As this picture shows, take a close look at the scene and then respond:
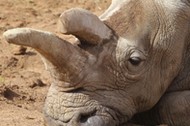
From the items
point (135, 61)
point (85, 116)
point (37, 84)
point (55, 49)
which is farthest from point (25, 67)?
point (55, 49)

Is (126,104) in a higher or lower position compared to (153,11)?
lower

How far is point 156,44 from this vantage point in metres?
6.41

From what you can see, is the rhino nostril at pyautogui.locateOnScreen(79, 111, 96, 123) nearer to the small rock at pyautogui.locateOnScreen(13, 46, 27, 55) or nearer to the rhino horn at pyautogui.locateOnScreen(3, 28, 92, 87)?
the rhino horn at pyautogui.locateOnScreen(3, 28, 92, 87)

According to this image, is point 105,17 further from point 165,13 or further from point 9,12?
point 9,12

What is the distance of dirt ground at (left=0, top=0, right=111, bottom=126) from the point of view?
24.2 ft

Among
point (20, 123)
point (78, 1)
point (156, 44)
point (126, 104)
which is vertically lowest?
point (78, 1)

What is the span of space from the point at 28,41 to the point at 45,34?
165mm

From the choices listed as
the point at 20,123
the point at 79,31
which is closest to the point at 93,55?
the point at 79,31

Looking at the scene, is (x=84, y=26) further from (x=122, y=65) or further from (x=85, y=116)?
(x=85, y=116)

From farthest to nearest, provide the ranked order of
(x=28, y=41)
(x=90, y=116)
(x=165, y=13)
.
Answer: (x=165, y=13) < (x=90, y=116) < (x=28, y=41)

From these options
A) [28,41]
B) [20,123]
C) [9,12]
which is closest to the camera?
[28,41]

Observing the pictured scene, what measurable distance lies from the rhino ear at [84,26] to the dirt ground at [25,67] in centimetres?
129

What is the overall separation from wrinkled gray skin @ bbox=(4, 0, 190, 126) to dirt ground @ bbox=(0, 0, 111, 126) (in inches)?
41.7

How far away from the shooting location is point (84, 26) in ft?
19.8
